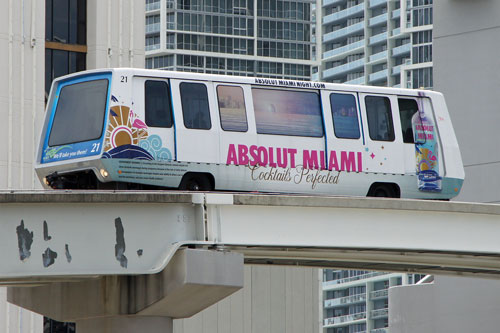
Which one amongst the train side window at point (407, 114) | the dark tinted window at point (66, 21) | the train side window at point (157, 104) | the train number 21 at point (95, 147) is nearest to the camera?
the train number 21 at point (95, 147)

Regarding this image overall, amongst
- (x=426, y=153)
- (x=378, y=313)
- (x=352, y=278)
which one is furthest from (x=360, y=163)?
(x=352, y=278)

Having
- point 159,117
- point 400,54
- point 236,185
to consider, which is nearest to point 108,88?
point 159,117

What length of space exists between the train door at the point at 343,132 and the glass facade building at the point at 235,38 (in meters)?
109

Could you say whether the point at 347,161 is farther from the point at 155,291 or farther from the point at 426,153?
the point at 155,291

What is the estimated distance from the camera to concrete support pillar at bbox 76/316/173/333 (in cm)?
2784

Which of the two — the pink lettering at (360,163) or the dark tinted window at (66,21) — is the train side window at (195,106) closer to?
the pink lettering at (360,163)

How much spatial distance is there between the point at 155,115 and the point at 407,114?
5.99m

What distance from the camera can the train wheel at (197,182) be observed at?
2869 cm

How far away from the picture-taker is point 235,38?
479ft

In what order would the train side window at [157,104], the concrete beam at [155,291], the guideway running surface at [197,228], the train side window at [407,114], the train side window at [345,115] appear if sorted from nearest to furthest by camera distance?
the guideway running surface at [197,228]
the concrete beam at [155,291]
the train side window at [157,104]
the train side window at [345,115]
the train side window at [407,114]

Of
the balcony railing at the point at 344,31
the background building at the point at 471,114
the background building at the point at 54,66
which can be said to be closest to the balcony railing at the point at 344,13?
the balcony railing at the point at 344,31

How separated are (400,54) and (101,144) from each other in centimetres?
15009

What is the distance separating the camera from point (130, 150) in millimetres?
28031

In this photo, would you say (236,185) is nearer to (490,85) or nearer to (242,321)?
(490,85)
